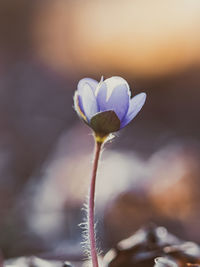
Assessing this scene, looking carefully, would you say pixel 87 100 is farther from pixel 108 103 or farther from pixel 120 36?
pixel 120 36

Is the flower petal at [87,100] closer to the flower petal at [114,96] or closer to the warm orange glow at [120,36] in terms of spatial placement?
the flower petal at [114,96]

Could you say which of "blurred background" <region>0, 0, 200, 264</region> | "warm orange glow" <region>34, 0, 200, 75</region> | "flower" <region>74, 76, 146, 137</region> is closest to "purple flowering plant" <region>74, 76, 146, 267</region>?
"flower" <region>74, 76, 146, 137</region>

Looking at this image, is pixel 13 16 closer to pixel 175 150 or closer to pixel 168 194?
pixel 175 150

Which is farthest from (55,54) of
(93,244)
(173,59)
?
(93,244)


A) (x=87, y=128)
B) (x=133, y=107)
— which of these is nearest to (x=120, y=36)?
(x=87, y=128)

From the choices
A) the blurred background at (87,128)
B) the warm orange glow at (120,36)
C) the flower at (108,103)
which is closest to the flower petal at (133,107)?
the flower at (108,103)

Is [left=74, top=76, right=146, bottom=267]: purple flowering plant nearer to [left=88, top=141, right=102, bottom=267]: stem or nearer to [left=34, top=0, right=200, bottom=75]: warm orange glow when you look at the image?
[left=88, top=141, right=102, bottom=267]: stem
